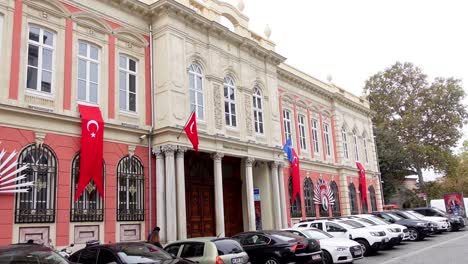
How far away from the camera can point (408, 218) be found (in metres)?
23.7

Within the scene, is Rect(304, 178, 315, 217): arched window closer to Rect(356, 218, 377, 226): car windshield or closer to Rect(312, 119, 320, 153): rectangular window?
Rect(312, 119, 320, 153): rectangular window

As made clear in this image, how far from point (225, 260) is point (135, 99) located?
31.6 ft

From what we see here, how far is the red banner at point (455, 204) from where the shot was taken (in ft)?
115

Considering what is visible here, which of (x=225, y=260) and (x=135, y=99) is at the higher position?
(x=135, y=99)

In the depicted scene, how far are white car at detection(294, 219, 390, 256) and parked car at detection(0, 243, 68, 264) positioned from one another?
12.3 m

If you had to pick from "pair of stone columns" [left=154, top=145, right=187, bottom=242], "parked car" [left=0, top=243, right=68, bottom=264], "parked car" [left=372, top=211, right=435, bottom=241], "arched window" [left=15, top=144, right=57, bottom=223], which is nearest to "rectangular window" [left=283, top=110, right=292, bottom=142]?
"parked car" [left=372, top=211, right=435, bottom=241]

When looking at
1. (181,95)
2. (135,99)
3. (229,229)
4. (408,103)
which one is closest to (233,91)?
(181,95)

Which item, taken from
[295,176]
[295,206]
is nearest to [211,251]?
[295,176]

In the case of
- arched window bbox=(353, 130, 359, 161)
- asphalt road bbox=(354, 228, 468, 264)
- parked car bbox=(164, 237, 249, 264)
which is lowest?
asphalt road bbox=(354, 228, 468, 264)

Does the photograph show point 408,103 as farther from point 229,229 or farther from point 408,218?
point 229,229

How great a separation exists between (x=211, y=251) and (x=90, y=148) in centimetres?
714

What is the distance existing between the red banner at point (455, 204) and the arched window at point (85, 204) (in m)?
30.3

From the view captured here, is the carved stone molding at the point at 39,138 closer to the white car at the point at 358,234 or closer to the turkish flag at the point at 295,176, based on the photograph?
the white car at the point at 358,234

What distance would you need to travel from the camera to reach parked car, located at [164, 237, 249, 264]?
10.2 meters
